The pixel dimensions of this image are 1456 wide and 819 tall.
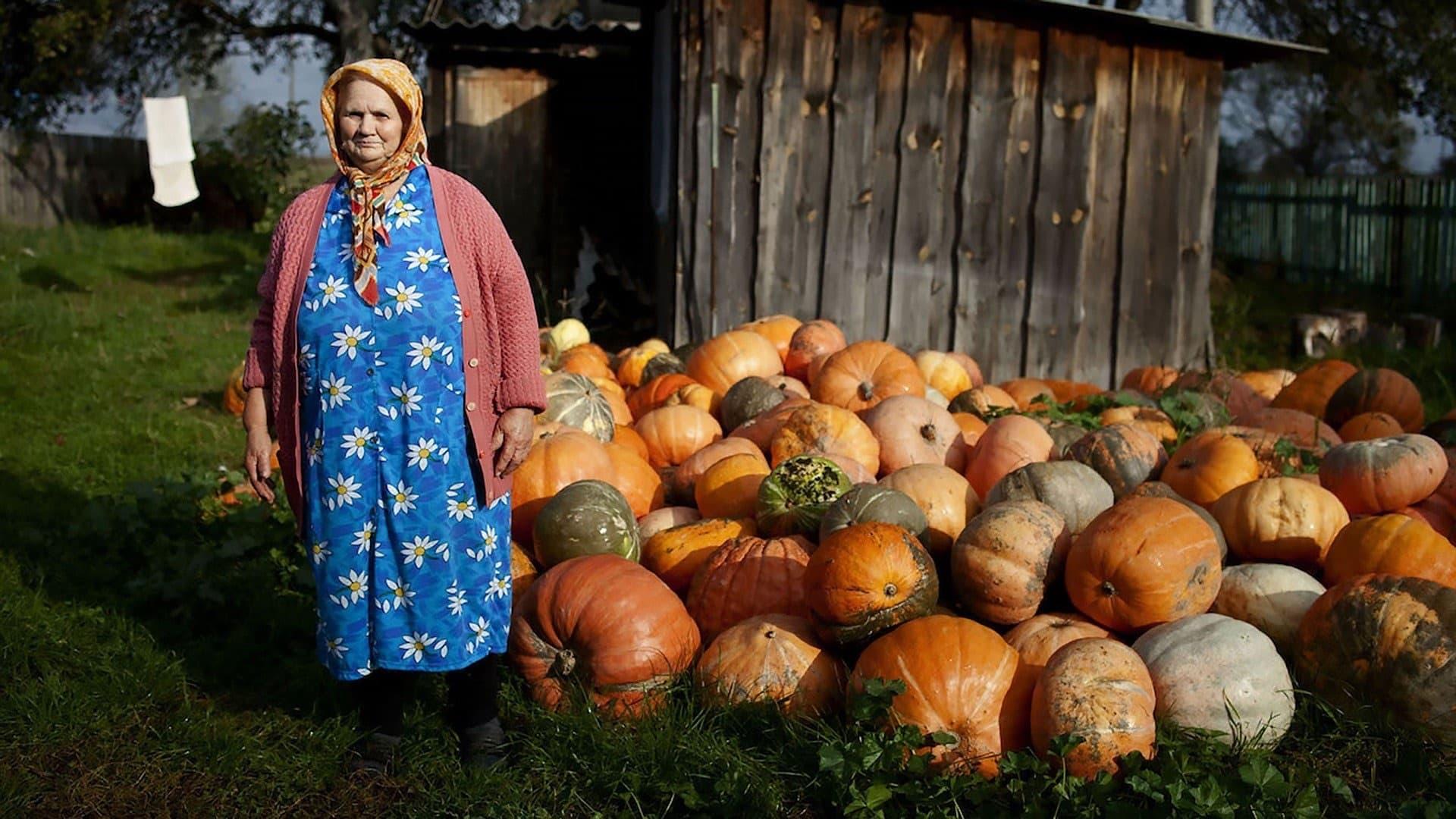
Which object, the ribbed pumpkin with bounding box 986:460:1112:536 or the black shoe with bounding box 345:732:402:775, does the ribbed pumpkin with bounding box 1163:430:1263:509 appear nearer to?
the ribbed pumpkin with bounding box 986:460:1112:536

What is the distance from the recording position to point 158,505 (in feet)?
17.7

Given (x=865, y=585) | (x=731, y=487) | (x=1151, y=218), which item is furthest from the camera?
(x=1151, y=218)

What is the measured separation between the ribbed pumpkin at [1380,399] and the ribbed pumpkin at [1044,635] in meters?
2.78

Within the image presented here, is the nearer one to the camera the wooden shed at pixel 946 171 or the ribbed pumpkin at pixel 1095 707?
the ribbed pumpkin at pixel 1095 707

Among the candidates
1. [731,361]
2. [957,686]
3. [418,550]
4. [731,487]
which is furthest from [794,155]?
[418,550]

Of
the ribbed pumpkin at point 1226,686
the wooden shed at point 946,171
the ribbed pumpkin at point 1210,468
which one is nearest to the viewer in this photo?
the ribbed pumpkin at point 1226,686

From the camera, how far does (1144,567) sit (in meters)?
3.55

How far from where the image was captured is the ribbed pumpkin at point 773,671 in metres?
3.46

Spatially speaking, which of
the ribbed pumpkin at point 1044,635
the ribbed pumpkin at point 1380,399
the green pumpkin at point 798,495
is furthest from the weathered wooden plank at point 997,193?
the ribbed pumpkin at point 1044,635

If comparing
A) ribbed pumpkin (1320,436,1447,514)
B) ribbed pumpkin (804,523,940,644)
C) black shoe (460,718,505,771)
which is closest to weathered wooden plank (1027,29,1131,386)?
ribbed pumpkin (1320,436,1447,514)

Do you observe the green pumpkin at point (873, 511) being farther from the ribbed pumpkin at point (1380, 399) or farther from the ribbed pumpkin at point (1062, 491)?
the ribbed pumpkin at point (1380, 399)

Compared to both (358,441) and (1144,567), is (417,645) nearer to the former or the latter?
(358,441)

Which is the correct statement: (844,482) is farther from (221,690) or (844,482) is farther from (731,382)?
(221,690)

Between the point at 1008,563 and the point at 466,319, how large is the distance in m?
1.86
